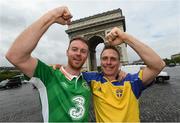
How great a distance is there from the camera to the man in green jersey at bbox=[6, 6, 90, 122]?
6.70 ft

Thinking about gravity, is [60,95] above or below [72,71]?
below

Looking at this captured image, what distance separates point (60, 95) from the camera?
2131mm

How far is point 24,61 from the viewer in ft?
6.79

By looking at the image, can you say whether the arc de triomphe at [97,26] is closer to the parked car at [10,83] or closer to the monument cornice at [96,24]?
the monument cornice at [96,24]

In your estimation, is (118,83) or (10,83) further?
(10,83)

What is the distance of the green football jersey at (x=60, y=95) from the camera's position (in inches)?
82.7

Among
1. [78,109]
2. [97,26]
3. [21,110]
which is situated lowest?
[21,110]

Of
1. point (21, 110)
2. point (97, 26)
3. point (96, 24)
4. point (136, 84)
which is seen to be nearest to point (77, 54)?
point (136, 84)

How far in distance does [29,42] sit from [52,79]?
0.37m

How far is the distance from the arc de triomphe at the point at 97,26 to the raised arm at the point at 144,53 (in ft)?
109

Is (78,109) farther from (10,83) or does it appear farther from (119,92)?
(10,83)

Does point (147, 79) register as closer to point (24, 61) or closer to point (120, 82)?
point (120, 82)

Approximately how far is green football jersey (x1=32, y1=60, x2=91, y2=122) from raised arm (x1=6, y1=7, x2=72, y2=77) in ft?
0.29

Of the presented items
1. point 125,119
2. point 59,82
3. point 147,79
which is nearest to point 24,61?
point 59,82
